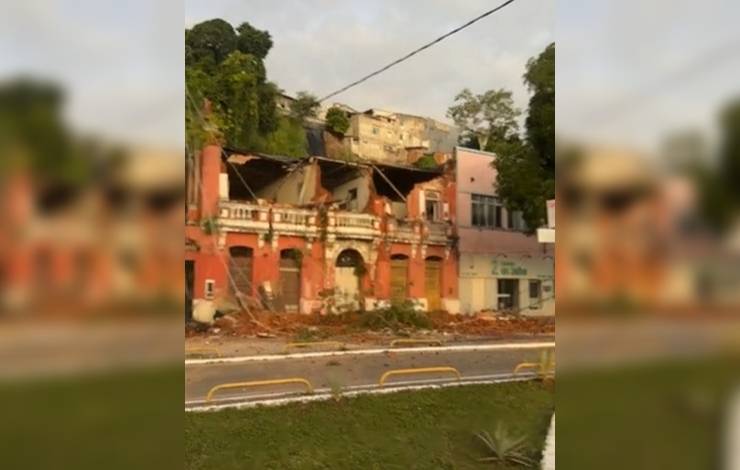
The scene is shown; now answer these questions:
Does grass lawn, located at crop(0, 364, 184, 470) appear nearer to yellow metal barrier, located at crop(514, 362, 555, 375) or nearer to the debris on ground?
the debris on ground

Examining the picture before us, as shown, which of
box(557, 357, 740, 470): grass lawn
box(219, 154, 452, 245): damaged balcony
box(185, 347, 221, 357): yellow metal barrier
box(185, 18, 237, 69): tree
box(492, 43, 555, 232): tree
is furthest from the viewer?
Result: box(492, 43, 555, 232): tree

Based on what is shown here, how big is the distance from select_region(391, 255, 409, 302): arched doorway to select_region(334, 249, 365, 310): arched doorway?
0.50 feet

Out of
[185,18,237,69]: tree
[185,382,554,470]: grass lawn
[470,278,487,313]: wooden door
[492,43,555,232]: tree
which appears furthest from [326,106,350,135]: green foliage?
[185,382,554,470]: grass lawn

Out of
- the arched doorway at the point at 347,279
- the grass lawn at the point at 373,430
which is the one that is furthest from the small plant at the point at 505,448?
the arched doorway at the point at 347,279

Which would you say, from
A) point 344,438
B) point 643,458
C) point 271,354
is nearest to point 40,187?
point 271,354

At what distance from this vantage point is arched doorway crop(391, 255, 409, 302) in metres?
2.51

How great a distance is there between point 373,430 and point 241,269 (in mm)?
846

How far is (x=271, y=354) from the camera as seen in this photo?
2.30 meters

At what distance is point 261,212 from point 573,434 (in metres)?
1.37

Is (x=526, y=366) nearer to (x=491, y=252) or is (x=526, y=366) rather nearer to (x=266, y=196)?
(x=491, y=252)

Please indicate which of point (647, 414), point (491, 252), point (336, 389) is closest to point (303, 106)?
point (491, 252)

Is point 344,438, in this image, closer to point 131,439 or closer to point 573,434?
point 573,434

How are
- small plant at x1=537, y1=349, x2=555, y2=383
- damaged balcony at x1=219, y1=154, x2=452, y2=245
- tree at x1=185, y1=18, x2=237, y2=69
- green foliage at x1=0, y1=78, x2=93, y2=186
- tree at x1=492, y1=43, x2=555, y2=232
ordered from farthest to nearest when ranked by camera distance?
small plant at x1=537, y1=349, x2=555, y2=383
tree at x1=492, y1=43, x2=555, y2=232
damaged balcony at x1=219, y1=154, x2=452, y2=245
tree at x1=185, y1=18, x2=237, y2=69
green foliage at x1=0, y1=78, x2=93, y2=186

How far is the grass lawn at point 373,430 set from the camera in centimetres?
222
